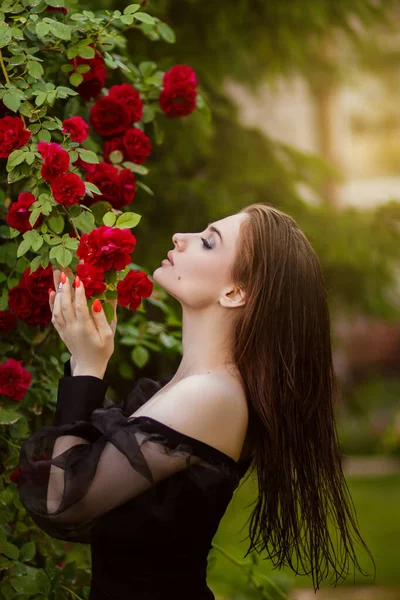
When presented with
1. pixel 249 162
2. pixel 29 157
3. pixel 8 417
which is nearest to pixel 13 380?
pixel 8 417

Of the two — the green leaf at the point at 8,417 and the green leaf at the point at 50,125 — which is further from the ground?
the green leaf at the point at 50,125

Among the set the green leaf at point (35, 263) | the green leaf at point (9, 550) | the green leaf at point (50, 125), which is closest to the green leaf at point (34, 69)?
the green leaf at point (50, 125)

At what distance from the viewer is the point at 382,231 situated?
4824mm

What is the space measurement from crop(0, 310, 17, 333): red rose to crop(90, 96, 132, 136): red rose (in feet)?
1.71

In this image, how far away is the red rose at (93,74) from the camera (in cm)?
213

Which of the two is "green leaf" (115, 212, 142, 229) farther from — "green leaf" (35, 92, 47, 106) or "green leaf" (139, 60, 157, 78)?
"green leaf" (139, 60, 157, 78)

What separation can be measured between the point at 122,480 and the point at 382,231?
3.39 metres

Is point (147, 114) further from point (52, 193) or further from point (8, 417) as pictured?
point (8, 417)

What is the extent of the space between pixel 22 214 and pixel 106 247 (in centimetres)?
28

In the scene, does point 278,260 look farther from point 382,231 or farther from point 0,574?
point 382,231

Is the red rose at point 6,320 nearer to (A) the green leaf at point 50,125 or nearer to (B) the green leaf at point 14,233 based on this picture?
(B) the green leaf at point 14,233

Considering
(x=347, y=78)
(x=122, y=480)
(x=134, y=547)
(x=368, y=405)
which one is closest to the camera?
Result: (x=122, y=480)

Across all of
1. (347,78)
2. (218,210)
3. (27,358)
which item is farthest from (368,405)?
(27,358)

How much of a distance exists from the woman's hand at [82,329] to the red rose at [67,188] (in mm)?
173
